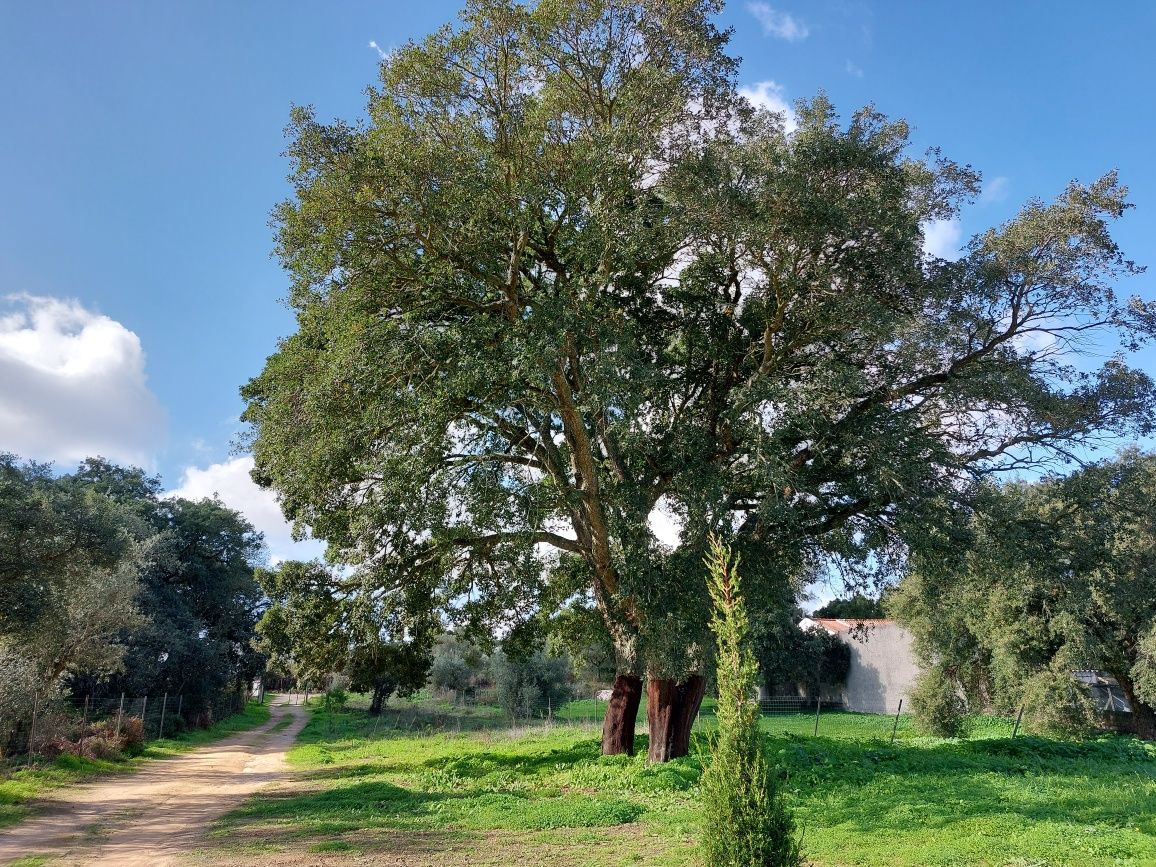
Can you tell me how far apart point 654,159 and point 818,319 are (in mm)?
4515

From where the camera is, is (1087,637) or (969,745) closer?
(969,745)

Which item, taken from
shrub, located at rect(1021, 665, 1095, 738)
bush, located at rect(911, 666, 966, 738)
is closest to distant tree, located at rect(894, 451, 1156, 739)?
shrub, located at rect(1021, 665, 1095, 738)

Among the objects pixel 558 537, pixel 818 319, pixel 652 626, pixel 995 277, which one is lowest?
pixel 652 626

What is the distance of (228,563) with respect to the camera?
1663 inches

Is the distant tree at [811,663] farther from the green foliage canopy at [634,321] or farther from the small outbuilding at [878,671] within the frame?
the green foliage canopy at [634,321]

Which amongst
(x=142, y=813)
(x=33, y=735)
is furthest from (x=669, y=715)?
(x=33, y=735)

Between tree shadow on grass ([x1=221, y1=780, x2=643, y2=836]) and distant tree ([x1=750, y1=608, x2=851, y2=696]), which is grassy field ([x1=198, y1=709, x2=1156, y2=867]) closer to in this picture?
tree shadow on grass ([x1=221, y1=780, x2=643, y2=836])

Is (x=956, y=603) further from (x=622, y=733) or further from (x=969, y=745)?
(x=622, y=733)

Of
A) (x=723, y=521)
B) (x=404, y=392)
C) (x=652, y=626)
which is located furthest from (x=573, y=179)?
(x=652, y=626)

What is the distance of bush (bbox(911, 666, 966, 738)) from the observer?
28.0 m

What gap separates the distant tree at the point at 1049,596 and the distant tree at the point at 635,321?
1.24 metres

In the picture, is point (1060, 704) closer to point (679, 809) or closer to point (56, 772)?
point (679, 809)

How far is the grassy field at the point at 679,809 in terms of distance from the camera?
29.0 ft

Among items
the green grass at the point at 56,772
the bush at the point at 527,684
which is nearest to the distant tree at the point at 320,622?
the green grass at the point at 56,772
